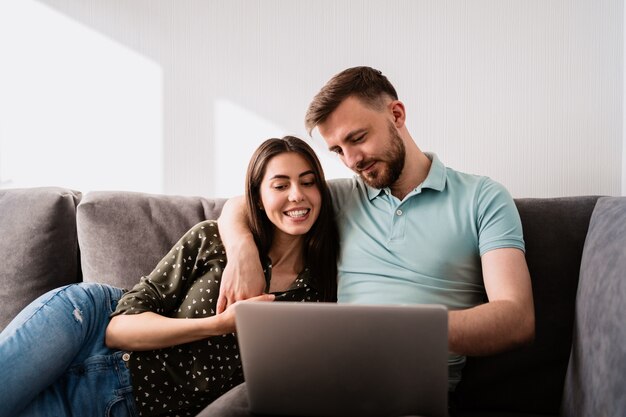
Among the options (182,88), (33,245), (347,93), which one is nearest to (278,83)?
(182,88)

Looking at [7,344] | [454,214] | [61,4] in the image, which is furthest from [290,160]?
[61,4]

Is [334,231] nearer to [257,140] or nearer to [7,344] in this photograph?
[257,140]

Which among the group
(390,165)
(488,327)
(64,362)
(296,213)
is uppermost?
(390,165)

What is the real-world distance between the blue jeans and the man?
354 mm

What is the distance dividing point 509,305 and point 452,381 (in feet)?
0.91

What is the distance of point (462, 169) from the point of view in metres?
1.77

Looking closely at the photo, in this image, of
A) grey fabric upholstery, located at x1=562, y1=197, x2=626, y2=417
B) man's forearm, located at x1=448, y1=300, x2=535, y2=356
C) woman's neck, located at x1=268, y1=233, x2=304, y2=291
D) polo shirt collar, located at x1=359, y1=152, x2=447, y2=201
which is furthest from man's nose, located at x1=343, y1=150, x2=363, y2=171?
grey fabric upholstery, located at x1=562, y1=197, x2=626, y2=417

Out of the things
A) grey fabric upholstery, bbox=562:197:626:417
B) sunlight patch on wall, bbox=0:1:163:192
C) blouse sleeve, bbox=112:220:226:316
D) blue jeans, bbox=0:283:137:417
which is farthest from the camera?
sunlight patch on wall, bbox=0:1:163:192

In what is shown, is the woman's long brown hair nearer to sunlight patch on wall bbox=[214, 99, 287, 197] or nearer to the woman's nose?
the woman's nose

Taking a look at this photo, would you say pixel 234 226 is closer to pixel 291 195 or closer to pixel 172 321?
pixel 291 195

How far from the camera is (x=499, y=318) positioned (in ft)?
3.70

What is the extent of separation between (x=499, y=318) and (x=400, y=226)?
363 millimetres

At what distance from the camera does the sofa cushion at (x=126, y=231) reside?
5.32 feet

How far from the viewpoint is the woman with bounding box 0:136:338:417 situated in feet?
4.10
